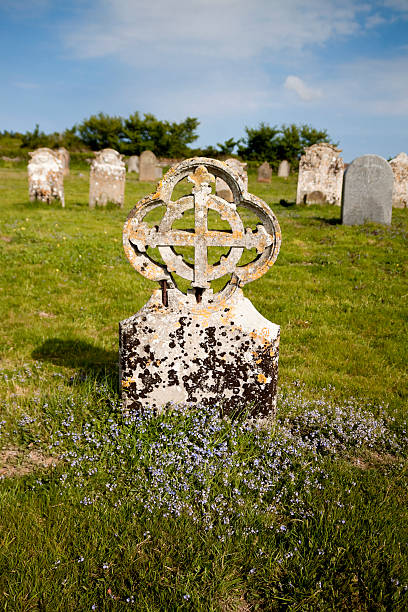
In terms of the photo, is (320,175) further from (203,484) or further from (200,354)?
(203,484)

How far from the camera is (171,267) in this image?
3613 mm

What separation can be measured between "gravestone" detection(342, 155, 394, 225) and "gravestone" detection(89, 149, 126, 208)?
771 centimetres

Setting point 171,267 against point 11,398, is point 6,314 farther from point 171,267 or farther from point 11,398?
point 171,267

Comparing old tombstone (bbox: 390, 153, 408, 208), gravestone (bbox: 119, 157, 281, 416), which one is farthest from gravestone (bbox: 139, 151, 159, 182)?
gravestone (bbox: 119, 157, 281, 416)

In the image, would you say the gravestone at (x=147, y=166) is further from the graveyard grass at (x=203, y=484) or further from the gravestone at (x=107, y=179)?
the graveyard grass at (x=203, y=484)

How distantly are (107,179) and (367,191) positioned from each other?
8763mm

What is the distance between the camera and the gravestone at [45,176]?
15117 millimetres

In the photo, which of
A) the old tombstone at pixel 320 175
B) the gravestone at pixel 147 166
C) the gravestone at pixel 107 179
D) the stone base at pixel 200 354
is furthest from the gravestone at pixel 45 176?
the gravestone at pixel 147 166

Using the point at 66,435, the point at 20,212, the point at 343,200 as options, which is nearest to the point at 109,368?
the point at 66,435

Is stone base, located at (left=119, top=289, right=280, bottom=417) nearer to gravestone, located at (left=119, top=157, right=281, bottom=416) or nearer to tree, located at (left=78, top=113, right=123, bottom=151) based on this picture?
gravestone, located at (left=119, top=157, right=281, bottom=416)

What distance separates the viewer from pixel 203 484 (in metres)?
2.96

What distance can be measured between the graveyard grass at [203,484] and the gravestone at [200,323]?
0.83 feet

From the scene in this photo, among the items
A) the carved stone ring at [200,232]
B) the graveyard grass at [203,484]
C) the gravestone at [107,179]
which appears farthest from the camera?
the gravestone at [107,179]

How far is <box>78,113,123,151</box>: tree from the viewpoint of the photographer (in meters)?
51.1
